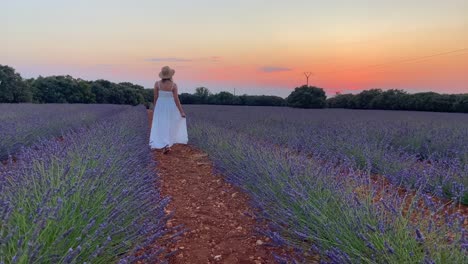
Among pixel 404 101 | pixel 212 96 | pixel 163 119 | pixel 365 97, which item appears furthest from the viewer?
pixel 212 96

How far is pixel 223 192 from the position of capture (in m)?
3.80

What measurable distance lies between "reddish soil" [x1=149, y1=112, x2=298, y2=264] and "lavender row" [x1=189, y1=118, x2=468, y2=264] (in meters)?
0.17

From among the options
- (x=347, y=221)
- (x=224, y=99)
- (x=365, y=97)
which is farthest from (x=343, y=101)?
(x=347, y=221)

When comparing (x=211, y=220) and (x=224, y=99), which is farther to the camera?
(x=224, y=99)

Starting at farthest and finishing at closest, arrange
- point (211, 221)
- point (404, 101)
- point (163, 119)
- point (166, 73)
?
point (404, 101) < point (163, 119) < point (166, 73) < point (211, 221)

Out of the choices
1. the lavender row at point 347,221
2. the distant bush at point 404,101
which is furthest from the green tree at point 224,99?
the lavender row at point 347,221

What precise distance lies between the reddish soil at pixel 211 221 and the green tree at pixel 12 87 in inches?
1473

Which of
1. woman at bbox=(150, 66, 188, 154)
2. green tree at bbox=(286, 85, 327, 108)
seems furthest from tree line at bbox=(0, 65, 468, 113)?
woman at bbox=(150, 66, 188, 154)

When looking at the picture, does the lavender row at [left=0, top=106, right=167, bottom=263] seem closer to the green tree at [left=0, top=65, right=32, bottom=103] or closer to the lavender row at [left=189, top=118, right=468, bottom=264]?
the lavender row at [left=189, top=118, right=468, bottom=264]

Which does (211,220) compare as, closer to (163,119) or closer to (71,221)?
(71,221)

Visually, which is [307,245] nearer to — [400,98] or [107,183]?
[107,183]

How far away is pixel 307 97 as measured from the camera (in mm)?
29469

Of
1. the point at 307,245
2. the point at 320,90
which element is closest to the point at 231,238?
the point at 307,245

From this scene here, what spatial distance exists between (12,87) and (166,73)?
120 ft
